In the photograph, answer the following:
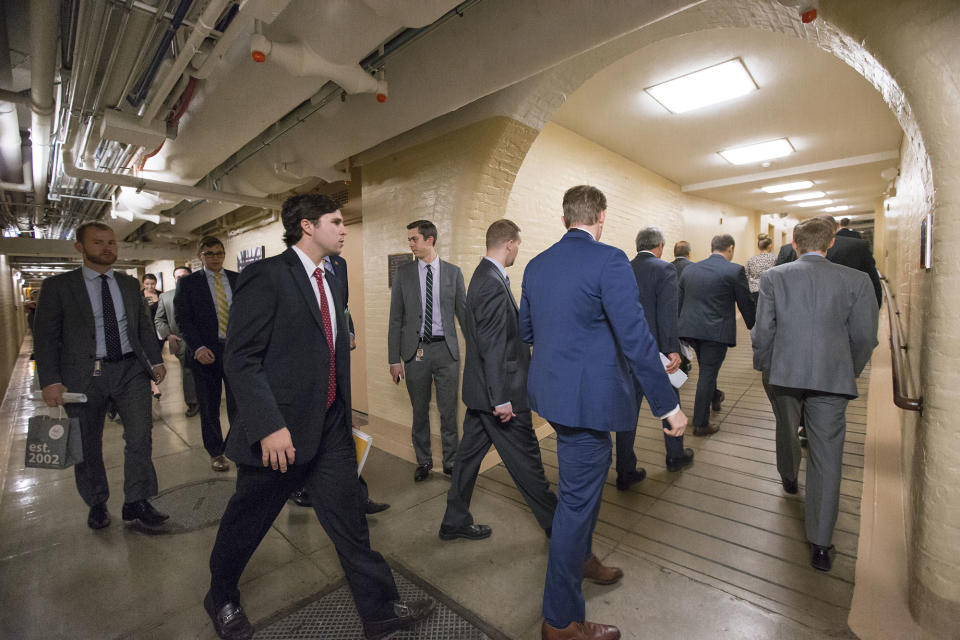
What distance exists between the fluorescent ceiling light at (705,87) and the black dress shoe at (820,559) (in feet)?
12.9

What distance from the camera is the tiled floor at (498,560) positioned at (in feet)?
6.29

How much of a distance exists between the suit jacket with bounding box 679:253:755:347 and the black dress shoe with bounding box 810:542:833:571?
6.37ft

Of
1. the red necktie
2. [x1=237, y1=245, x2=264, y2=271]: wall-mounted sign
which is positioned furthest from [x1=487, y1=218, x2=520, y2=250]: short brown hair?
[x1=237, y1=245, x2=264, y2=271]: wall-mounted sign

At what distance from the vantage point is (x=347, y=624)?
1.91 metres

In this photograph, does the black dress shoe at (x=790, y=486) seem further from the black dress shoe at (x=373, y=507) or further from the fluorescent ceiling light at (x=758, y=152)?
the fluorescent ceiling light at (x=758, y=152)

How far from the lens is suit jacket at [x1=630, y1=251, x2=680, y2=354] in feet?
9.52

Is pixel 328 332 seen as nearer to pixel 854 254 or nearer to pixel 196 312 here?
pixel 196 312

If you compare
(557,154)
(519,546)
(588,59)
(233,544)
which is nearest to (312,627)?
(233,544)

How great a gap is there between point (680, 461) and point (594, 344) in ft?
7.35

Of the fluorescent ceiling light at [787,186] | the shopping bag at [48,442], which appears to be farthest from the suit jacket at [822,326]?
the fluorescent ceiling light at [787,186]

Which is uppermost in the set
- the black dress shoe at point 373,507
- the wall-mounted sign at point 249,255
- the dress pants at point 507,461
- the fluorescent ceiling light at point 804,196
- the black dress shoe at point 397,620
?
the fluorescent ceiling light at point 804,196

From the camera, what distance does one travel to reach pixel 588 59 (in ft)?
10.2

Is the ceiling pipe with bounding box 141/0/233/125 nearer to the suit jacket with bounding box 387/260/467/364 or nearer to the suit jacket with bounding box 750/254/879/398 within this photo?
the suit jacket with bounding box 387/260/467/364

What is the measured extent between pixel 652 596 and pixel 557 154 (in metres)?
4.53
